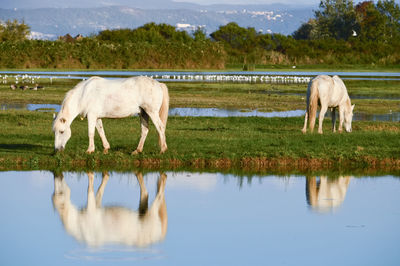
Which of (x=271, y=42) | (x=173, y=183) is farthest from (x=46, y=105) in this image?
(x=271, y=42)

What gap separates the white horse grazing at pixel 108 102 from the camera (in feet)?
63.1

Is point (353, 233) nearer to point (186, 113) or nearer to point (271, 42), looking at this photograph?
point (186, 113)

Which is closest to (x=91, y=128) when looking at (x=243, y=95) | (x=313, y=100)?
(x=313, y=100)

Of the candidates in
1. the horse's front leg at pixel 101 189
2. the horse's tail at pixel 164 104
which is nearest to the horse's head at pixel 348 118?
the horse's tail at pixel 164 104

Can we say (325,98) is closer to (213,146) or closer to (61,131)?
(213,146)

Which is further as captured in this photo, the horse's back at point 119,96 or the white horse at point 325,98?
the white horse at point 325,98

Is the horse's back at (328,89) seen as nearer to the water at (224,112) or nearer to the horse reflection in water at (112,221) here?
the water at (224,112)

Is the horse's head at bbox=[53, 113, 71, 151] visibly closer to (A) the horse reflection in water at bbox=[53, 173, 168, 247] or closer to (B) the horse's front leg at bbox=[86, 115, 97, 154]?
(B) the horse's front leg at bbox=[86, 115, 97, 154]

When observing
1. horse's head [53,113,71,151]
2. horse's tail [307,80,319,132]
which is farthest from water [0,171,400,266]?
horse's tail [307,80,319,132]

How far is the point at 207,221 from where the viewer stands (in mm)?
13555

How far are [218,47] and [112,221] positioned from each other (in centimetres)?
6764

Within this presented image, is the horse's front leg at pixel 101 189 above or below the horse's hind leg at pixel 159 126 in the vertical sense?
below

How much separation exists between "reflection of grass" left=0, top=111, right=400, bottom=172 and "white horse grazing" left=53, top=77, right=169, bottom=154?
0.60 meters

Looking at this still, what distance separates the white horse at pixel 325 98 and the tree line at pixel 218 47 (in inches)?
2042
